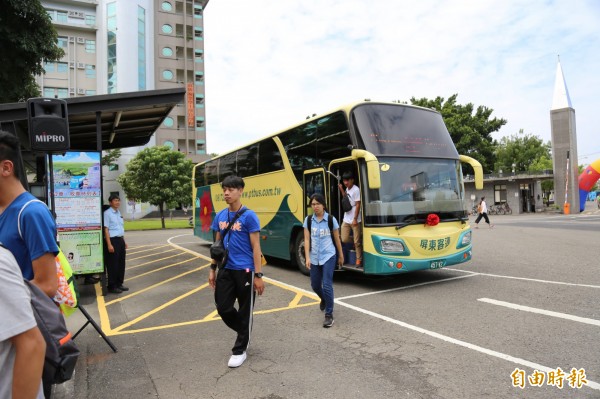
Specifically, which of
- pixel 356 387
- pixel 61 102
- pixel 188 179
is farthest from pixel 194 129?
pixel 356 387

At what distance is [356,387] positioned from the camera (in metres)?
3.63

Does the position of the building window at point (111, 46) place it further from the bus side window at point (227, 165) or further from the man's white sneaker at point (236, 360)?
the man's white sneaker at point (236, 360)

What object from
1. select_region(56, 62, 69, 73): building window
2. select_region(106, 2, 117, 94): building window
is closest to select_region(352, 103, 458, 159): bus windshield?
select_region(106, 2, 117, 94): building window

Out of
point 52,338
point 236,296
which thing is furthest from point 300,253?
point 52,338

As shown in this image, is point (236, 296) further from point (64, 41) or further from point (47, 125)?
point (64, 41)

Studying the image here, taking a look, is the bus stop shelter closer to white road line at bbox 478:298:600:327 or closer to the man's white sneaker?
the man's white sneaker

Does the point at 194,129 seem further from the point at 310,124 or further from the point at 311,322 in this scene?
the point at 311,322

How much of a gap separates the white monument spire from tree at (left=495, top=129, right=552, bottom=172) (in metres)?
16.5

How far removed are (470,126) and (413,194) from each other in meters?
36.0

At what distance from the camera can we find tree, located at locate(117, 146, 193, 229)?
30.0 metres

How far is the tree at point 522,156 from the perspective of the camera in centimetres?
5584

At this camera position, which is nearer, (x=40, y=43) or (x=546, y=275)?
(x=546, y=275)

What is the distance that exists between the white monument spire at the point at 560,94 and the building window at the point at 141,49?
42739 millimetres

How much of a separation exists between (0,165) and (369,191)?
5.93m
